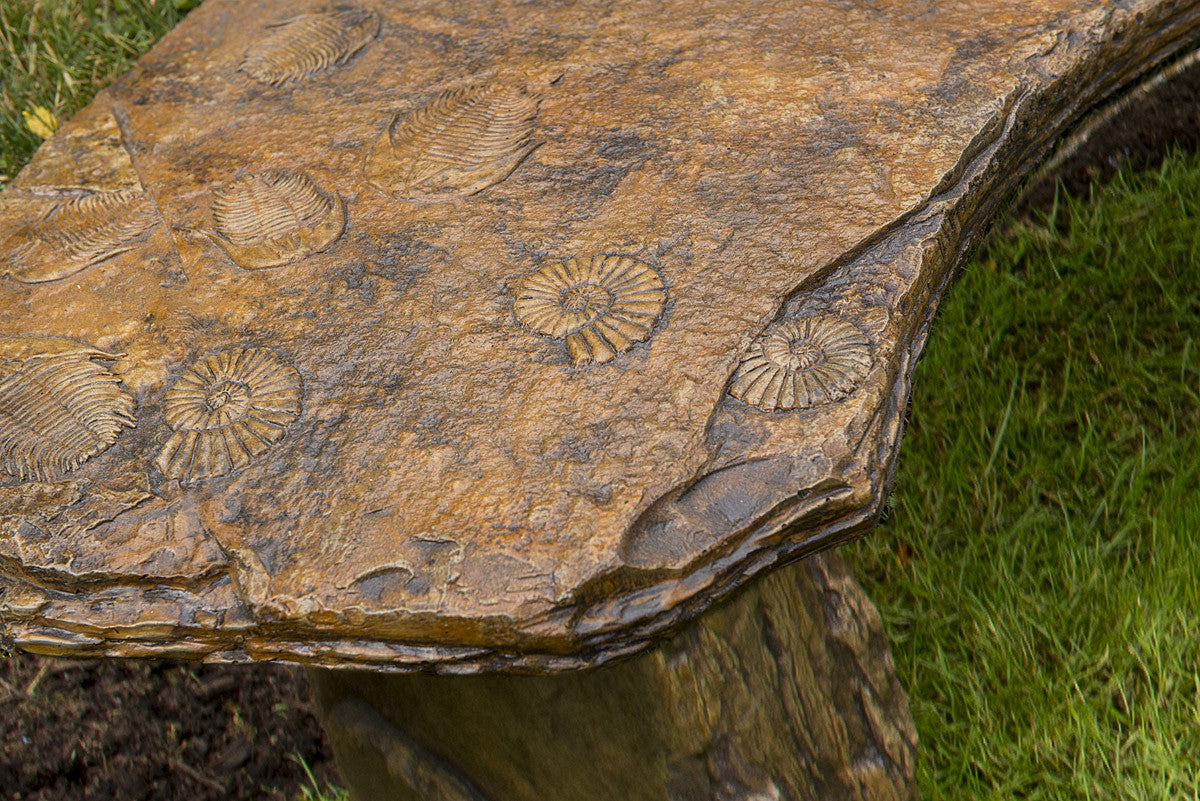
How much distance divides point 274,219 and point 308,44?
447 millimetres

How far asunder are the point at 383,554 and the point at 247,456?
21cm

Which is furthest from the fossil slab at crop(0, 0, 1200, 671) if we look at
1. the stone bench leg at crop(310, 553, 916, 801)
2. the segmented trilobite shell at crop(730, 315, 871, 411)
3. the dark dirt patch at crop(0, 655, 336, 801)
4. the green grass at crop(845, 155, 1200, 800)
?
the dark dirt patch at crop(0, 655, 336, 801)

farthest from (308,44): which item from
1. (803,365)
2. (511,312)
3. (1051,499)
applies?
(1051,499)

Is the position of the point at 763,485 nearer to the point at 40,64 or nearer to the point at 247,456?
the point at 247,456

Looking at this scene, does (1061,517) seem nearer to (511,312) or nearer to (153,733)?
(511,312)

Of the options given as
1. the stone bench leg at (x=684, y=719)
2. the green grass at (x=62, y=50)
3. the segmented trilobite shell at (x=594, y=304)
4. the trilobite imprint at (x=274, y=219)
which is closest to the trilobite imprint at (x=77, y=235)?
the trilobite imprint at (x=274, y=219)

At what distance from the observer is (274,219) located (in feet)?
4.50

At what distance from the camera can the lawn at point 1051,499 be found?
166 centimetres

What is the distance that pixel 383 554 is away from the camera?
1.00 metres

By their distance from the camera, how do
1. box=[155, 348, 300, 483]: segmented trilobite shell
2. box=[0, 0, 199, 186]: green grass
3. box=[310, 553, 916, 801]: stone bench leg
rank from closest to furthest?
box=[155, 348, 300, 483]: segmented trilobite shell → box=[310, 553, 916, 801]: stone bench leg → box=[0, 0, 199, 186]: green grass

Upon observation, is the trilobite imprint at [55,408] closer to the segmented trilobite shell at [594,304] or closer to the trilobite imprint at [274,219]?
the trilobite imprint at [274,219]

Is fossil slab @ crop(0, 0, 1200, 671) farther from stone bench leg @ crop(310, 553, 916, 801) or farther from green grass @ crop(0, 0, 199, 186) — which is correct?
green grass @ crop(0, 0, 199, 186)

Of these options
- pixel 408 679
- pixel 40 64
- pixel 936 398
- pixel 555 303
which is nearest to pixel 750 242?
pixel 555 303

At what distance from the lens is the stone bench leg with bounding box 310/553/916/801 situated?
1306 millimetres
